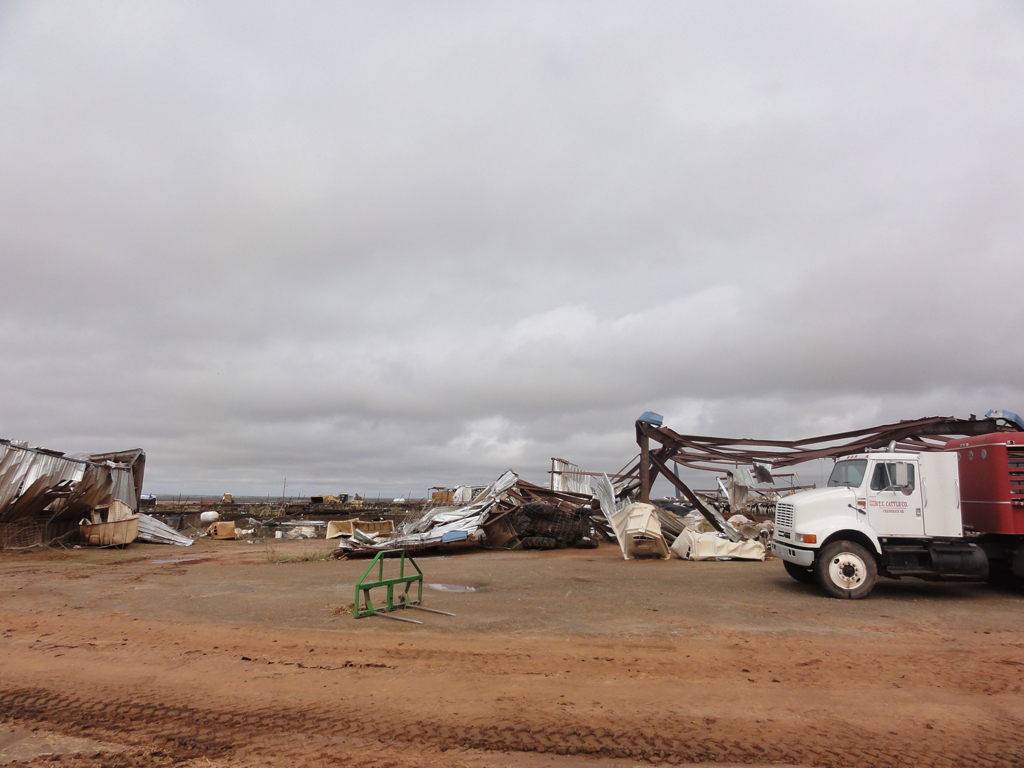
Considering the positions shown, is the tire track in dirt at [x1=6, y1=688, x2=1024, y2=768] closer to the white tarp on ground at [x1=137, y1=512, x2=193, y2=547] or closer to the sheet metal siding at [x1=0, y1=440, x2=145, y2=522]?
the sheet metal siding at [x1=0, y1=440, x2=145, y2=522]

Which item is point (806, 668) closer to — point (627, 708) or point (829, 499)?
point (627, 708)

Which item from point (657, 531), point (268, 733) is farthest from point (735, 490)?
point (268, 733)

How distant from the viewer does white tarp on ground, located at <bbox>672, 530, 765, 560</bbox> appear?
18.4 metres

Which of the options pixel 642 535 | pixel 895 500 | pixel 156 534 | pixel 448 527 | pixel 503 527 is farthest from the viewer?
pixel 156 534

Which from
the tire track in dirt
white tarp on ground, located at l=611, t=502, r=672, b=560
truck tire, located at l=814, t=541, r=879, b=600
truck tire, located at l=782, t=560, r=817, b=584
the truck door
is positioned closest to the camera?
the tire track in dirt

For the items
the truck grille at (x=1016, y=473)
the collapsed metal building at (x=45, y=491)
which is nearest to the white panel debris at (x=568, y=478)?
the truck grille at (x=1016, y=473)

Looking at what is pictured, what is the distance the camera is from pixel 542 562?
17984mm

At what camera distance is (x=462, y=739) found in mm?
5051

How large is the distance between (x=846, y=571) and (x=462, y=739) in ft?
31.7

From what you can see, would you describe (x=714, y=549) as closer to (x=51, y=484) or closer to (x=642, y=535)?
(x=642, y=535)

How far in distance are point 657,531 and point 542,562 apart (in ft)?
12.2

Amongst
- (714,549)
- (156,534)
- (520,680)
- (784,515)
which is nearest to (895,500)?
(784,515)

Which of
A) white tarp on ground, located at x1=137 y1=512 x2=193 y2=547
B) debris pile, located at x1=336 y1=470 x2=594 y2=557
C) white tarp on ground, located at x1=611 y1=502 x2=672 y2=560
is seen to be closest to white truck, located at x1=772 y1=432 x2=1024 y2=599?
white tarp on ground, located at x1=611 y1=502 x2=672 y2=560

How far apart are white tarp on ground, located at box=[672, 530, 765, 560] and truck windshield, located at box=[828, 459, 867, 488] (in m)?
6.12
